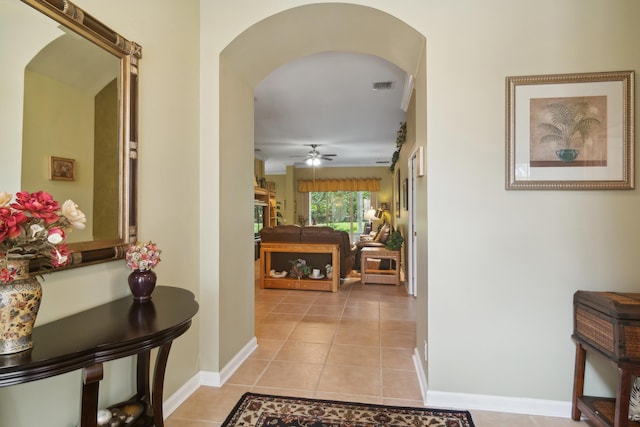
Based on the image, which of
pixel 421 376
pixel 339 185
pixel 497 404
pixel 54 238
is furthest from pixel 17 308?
pixel 339 185

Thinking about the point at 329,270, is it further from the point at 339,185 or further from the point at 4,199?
the point at 339,185

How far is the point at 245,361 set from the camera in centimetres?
260

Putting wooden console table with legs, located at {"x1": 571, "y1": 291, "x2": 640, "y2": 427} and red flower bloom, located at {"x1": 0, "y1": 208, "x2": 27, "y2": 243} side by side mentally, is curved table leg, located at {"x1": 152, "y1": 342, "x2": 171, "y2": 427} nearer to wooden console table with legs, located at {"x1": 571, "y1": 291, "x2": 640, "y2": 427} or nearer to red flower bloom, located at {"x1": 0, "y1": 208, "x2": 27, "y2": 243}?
red flower bloom, located at {"x1": 0, "y1": 208, "x2": 27, "y2": 243}

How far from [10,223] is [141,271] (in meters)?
0.69

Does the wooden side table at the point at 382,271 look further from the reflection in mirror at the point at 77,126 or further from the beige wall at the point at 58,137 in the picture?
the beige wall at the point at 58,137

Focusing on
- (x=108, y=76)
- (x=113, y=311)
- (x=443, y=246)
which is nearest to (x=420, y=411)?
(x=443, y=246)

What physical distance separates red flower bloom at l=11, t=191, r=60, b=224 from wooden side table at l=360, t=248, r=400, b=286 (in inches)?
182

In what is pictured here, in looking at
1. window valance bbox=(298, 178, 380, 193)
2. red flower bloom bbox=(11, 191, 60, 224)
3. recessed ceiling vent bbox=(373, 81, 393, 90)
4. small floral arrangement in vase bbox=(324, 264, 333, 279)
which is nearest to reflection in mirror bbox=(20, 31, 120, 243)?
red flower bloom bbox=(11, 191, 60, 224)

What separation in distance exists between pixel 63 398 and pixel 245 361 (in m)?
1.40

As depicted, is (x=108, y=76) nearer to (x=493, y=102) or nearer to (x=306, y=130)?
(x=493, y=102)

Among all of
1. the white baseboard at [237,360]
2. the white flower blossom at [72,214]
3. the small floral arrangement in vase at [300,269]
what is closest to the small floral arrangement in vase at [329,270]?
the small floral arrangement in vase at [300,269]

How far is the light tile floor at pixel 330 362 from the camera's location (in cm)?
200

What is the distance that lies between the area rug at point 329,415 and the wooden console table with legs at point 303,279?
2875mm

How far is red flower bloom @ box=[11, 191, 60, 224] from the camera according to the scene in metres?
0.94
